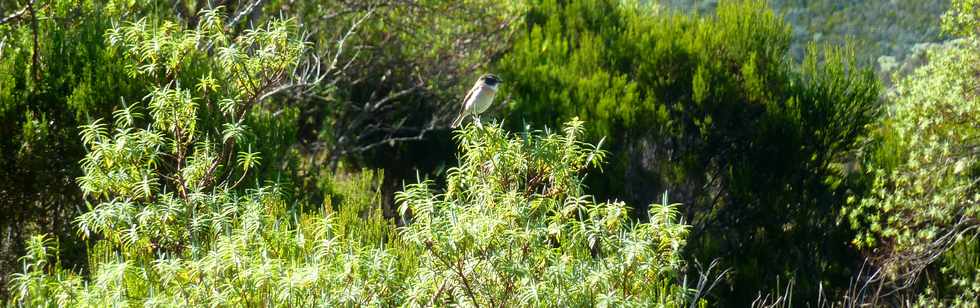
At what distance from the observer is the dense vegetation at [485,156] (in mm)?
5887

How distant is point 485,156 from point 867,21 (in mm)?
16590

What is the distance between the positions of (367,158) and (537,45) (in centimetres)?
279

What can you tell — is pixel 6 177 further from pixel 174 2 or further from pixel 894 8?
pixel 894 8

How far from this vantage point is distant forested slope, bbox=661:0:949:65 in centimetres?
2025

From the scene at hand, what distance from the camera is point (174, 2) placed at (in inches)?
462

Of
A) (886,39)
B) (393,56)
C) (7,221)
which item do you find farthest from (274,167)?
(886,39)

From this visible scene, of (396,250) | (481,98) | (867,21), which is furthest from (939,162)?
(867,21)

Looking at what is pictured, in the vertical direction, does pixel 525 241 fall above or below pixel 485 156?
below

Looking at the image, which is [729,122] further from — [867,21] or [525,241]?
[525,241]

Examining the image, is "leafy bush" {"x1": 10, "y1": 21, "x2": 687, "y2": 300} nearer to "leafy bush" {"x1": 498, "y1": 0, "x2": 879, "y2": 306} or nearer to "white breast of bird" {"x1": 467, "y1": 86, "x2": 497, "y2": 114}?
"white breast of bird" {"x1": 467, "y1": 86, "x2": 497, "y2": 114}

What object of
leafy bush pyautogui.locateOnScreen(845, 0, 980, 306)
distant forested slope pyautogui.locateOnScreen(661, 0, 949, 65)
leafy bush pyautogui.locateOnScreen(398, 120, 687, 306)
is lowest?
distant forested slope pyautogui.locateOnScreen(661, 0, 949, 65)

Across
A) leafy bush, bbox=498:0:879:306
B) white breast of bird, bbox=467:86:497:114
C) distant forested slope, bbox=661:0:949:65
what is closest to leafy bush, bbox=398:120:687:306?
white breast of bird, bbox=467:86:497:114

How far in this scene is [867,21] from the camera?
21.2 meters

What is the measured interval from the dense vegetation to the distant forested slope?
6 cm
